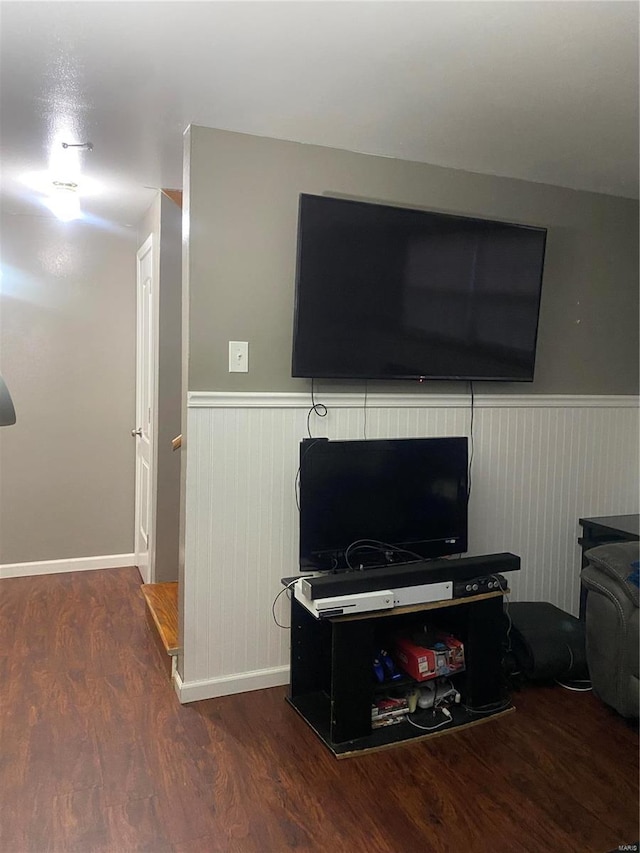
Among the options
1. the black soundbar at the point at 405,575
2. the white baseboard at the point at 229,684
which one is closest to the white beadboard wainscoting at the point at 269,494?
the white baseboard at the point at 229,684

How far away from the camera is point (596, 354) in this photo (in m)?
3.40

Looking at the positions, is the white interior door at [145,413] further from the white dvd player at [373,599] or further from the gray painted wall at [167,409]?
the white dvd player at [373,599]

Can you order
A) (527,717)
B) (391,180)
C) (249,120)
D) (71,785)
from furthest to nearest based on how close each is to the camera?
(391,180) → (527,717) → (249,120) → (71,785)

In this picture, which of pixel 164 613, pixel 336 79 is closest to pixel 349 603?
pixel 164 613

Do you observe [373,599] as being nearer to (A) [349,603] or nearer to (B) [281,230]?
(A) [349,603]

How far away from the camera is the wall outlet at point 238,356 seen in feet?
8.58

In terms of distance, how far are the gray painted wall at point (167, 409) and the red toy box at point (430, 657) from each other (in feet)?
5.28

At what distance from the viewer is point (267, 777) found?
218 cm

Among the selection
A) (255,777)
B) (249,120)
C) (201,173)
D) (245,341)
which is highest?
(249,120)

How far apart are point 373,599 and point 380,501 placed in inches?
18.3

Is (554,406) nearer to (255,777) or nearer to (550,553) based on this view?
(550,553)

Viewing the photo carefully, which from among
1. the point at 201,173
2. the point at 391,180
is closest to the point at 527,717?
the point at 391,180

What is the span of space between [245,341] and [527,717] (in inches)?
75.3

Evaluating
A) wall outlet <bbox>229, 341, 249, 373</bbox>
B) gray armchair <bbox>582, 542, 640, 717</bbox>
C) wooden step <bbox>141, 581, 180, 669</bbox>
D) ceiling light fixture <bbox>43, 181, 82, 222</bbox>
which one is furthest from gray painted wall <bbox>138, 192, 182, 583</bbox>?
gray armchair <bbox>582, 542, 640, 717</bbox>
